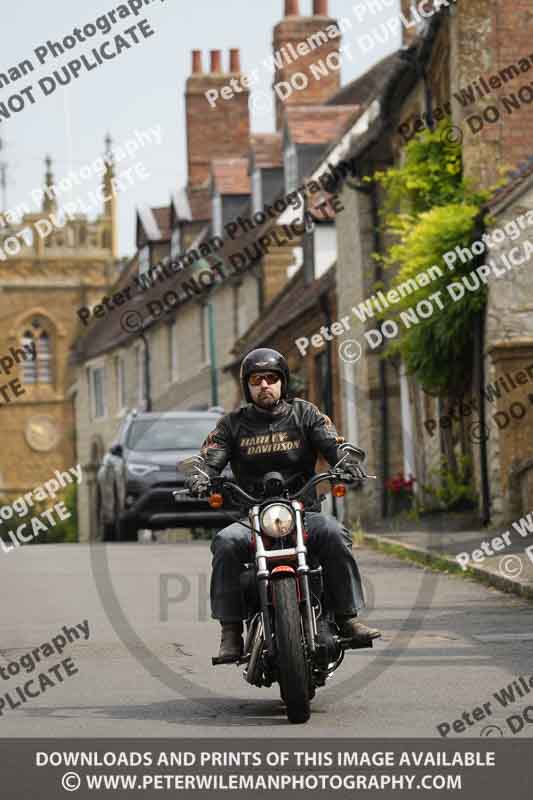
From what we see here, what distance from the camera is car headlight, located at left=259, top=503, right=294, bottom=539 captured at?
8297 millimetres

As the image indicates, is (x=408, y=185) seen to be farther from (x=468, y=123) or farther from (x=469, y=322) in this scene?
(x=469, y=322)

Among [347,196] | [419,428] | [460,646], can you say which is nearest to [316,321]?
[347,196]

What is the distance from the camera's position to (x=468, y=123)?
76.4ft

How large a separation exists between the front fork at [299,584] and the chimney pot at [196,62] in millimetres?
45708

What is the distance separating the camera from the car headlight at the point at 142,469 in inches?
976

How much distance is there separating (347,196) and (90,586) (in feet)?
52.6

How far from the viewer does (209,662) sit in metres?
10.8

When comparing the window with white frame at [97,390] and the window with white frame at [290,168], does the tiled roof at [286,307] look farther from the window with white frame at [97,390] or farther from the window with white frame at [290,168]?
the window with white frame at [97,390]

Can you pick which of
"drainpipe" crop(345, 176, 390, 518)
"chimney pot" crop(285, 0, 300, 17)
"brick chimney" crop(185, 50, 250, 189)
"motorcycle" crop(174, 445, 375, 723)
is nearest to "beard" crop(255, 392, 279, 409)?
"motorcycle" crop(174, 445, 375, 723)

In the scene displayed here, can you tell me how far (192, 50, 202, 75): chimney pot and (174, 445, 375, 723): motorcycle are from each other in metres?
45.2

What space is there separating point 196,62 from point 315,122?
15.0 meters

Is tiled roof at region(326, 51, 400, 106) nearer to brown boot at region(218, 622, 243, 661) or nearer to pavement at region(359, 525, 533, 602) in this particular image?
pavement at region(359, 525, 533, 602)

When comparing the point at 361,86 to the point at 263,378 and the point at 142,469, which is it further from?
the point at 263,378

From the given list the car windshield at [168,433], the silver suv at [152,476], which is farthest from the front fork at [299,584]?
the car windshield at [168,433]
